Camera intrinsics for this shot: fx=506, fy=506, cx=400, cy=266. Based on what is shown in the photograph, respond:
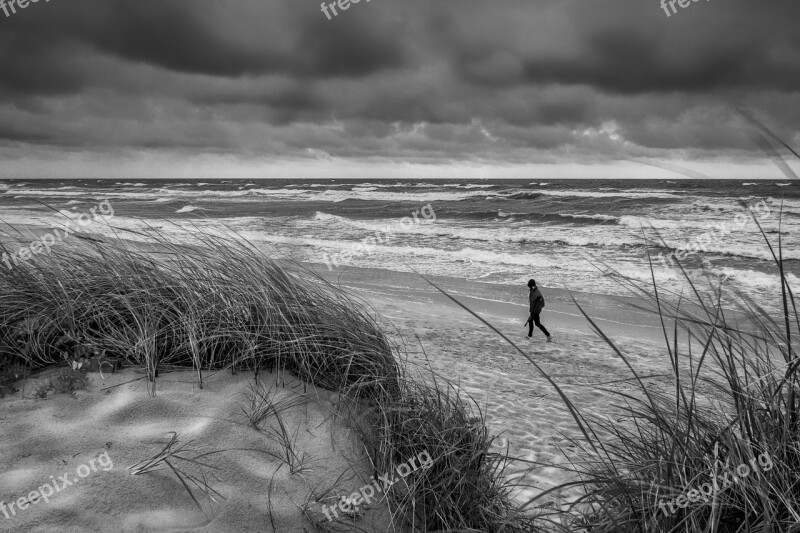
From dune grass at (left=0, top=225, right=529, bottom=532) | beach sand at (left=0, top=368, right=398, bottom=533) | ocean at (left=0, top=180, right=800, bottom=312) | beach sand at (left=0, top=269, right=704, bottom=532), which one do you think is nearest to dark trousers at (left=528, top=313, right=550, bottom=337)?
ocean at (left=0, top=180, right=800, bottom=312)

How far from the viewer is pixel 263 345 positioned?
3045 millimetres

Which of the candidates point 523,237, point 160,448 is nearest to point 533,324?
point 160,448

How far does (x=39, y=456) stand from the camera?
228 centimetres

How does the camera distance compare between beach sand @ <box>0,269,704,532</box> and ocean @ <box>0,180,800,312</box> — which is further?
ocean @ <box>0,180,800,312</box>

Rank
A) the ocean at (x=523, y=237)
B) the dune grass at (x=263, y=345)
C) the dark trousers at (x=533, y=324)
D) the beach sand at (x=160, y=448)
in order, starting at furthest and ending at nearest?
the ocean at (x=523, y=237)
the dark trousers at (x=533, y=324)
the dune grass at (x=263, y=345)
the beach sand at (x=160, y=448)

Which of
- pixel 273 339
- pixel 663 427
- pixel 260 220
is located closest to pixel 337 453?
pixel 273 339

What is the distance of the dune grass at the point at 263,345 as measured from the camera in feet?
8.25

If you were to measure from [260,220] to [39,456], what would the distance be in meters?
30.7

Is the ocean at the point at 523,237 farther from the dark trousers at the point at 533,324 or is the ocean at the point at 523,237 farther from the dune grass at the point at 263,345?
the dark trousers at the point at 533,324

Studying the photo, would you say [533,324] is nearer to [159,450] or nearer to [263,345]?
[263,345]

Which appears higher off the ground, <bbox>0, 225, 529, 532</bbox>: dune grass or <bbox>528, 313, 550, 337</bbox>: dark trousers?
<bbox>0, 225, 529, 532</bbox>: dune grass

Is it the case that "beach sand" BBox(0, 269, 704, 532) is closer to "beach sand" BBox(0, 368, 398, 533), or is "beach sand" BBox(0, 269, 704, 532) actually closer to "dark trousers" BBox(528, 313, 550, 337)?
"beach sand" BBox(0, 368, 398, 533)

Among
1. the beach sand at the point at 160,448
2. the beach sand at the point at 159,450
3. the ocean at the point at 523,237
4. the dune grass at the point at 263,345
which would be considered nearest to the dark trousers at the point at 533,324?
the ocean at the point at 523,237

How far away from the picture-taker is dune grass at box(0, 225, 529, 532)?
2516 mm
